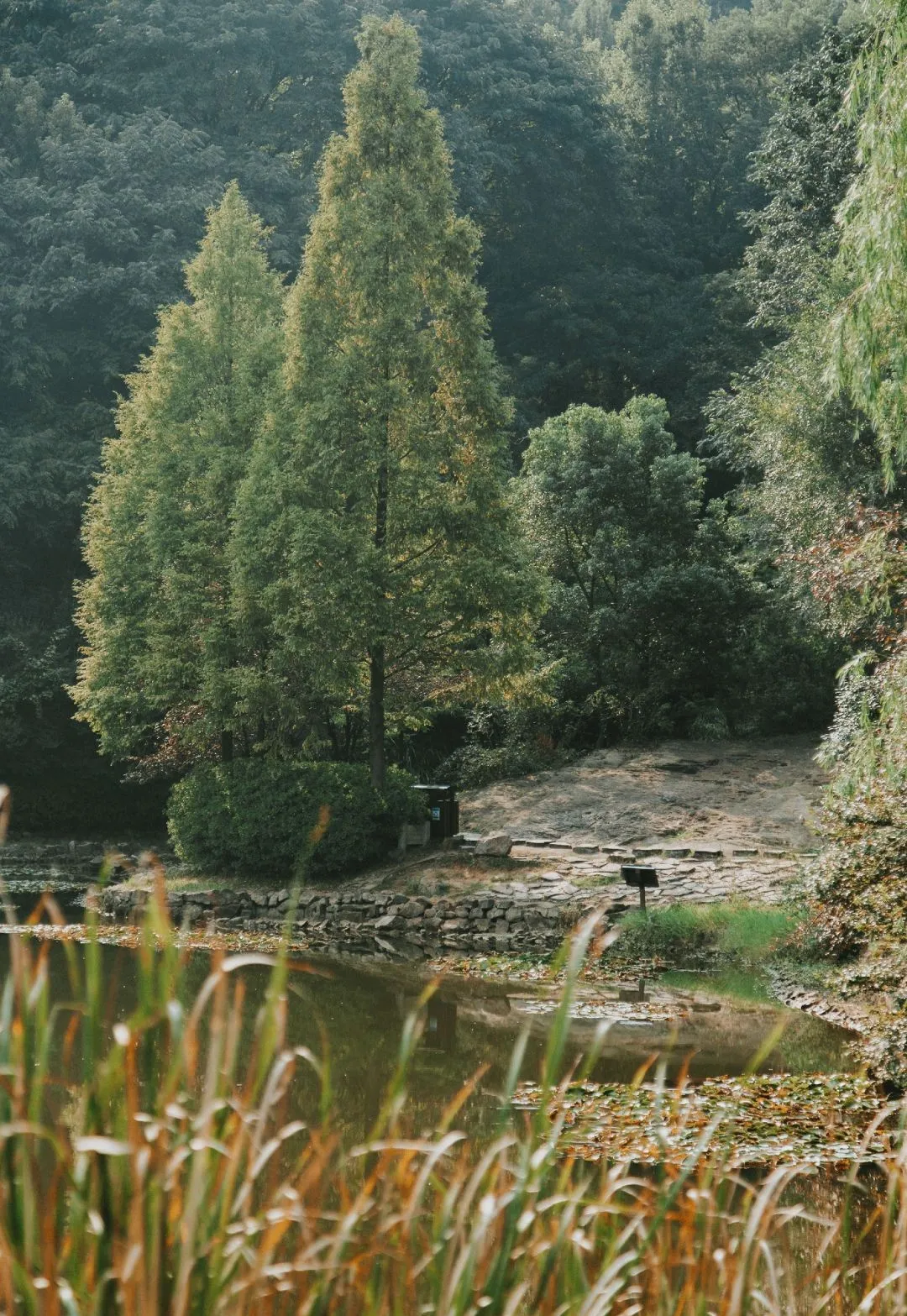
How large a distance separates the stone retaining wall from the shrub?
60 cm

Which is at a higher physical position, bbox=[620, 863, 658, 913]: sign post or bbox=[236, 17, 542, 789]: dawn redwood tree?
bbox=[236, 17, 542, 789]: dawn redwood tree

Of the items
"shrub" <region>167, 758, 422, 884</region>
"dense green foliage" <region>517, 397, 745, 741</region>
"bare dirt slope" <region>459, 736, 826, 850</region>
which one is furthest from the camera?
"dense green foliage" <region>517, 397, 745, 741</region>

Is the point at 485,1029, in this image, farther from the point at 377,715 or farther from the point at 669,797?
the point at 669,797

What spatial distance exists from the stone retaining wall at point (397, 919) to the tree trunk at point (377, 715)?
5.51 feet

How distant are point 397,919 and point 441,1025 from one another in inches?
170

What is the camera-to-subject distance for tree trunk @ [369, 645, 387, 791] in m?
16.1

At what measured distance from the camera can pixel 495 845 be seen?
606 inches

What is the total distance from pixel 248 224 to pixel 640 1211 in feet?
59.5

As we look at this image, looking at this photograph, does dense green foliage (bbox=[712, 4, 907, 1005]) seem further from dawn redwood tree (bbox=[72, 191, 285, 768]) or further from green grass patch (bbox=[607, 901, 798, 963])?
dawn redwood tree (bbox=[72, 191, 285, 768])

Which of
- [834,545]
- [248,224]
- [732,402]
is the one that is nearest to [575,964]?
[834,545]

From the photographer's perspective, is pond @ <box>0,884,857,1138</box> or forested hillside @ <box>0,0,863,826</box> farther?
forested hillside @ <box>0,0,863,826</box>

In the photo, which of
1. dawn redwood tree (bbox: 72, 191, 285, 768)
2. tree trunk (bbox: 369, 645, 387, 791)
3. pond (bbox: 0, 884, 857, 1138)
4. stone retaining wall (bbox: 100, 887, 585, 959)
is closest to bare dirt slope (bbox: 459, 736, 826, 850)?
tree trunk (bbox: 369, 645, 387, 791)

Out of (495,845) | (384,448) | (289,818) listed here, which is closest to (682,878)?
(495,845)

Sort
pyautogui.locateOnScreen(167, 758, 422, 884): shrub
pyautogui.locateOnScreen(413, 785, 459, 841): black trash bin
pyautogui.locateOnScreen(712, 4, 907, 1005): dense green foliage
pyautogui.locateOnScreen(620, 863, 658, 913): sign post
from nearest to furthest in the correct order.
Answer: pyautogui.locateOnScreen(712, 4, 907, 1005): dense green foliage → pyautogui.locateOnScreen(620, 863, 658, 913): sign post → pyautogui.locateOnScreen(167, 758, 422, 884): shrub → pyautogui.locateOnScreen(413, 785, 459, 841): black trash bin
